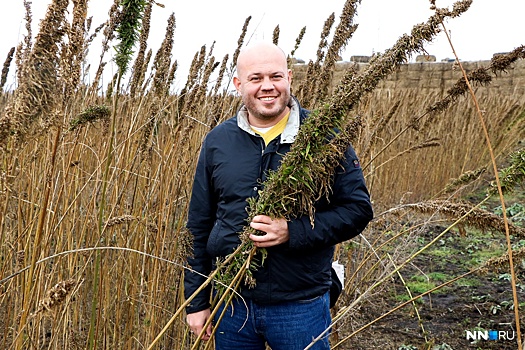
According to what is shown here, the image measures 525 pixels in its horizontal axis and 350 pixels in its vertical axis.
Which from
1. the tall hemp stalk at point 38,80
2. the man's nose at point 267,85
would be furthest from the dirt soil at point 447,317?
the tall hemp stalk at point 38,80

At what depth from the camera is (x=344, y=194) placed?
1803 millimetres

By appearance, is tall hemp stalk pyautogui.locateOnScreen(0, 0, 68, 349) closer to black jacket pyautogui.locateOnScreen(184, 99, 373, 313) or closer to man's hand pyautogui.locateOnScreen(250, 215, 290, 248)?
man's hand pyautogui.locateOnScreen(250, 215, 290, 248)

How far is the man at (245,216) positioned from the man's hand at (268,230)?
19 centimetres

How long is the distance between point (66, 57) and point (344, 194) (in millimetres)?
1015

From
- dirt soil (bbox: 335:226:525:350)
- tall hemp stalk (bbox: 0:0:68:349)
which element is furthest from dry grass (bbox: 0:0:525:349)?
dirt soil (bbox: 335:226:525:350)

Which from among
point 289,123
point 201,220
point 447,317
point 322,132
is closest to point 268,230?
point 322,132

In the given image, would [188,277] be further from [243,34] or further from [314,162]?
[243,34]

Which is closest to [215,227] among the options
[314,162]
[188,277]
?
[188,277]

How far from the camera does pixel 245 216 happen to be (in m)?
1.81

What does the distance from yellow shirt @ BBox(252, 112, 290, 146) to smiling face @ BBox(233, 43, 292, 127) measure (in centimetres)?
2

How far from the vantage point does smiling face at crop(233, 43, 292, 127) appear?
72.4 inches

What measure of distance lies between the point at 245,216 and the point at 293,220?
0.21 metres

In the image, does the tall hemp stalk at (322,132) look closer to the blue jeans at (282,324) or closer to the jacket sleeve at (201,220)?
the blue jeans at (282,324)

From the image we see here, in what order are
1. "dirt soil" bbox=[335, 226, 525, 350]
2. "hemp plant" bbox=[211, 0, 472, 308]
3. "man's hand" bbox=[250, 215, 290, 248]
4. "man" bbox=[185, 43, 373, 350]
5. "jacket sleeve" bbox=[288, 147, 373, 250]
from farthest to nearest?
"dirt soil" bbox=[335, 226, 525, 350] < "man" bbox=[185, 43, 373, 350] < "jacket sleeve" bbox=[288, 147, 373, 250] < "man's hand" bbox=[250, 215, 290, 248] < "hemp plant" bbox=[211, 0, 472, 308]
